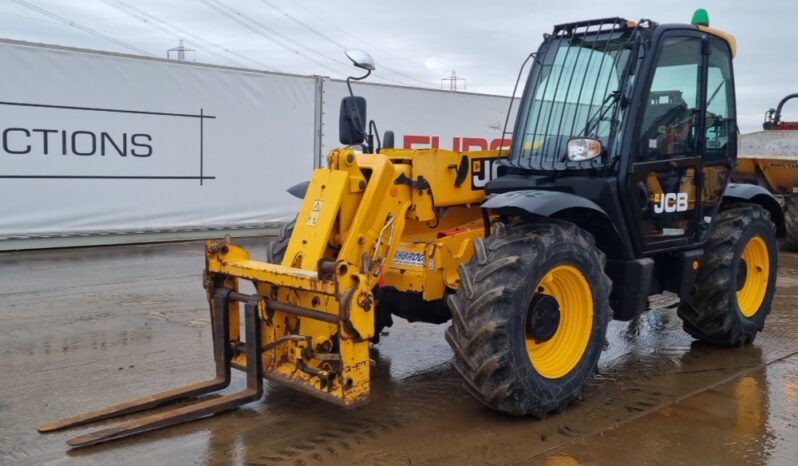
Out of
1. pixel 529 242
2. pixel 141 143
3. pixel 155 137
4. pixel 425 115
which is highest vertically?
pixel 425 115

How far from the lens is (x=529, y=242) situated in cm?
421

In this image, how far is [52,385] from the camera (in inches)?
195

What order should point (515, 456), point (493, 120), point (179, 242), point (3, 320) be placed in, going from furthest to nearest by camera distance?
point (493, 120), point (179, 242), point (3, 320), point (515, 456)

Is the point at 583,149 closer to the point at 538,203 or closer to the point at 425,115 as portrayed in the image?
the point at 538,203

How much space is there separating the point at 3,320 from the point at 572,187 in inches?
201

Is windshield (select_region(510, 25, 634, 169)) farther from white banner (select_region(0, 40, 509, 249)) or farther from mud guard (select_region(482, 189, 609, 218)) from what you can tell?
white banner (select_region(0, 40, 509, 249))

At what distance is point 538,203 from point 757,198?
118 inches

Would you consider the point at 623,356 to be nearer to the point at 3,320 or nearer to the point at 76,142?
the point at 3,320

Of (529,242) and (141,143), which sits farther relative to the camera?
(141,143)

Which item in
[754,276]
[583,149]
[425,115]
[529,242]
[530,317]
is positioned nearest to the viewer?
[529,242]

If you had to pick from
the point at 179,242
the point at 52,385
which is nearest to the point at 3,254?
the point at 179,242

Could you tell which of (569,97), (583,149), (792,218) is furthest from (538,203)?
(792,218)

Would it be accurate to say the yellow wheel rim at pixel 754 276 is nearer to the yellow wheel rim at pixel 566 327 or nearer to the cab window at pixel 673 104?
the cab window at pixel 673 104

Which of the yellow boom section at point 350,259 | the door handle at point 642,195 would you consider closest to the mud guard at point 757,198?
the door handle at point 642,195
